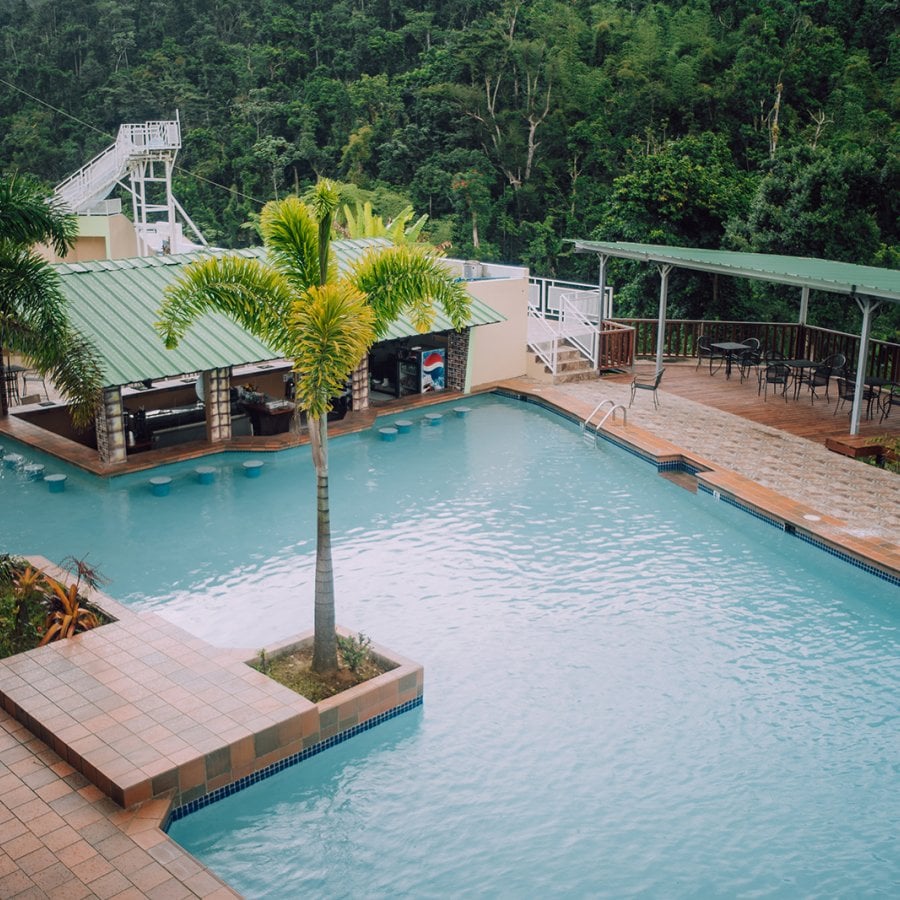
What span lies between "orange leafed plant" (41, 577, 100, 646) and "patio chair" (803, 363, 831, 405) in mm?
13430

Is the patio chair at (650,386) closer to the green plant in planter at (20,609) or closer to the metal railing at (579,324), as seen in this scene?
the metal railing at (579,324)

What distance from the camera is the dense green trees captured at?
38500 millimetres

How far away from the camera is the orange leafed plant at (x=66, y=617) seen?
9.66 metres

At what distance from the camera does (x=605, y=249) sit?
66.0 feet

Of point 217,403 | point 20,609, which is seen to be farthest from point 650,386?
point 20,609

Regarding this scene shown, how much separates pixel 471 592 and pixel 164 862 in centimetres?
543

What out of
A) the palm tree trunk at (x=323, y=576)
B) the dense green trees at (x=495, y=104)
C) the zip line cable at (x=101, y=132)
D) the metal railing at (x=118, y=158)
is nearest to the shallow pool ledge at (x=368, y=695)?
the palm tree trunk at (x=323, y=576)

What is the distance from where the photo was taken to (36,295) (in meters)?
11.3

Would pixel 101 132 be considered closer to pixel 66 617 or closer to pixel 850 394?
pixel 850 394

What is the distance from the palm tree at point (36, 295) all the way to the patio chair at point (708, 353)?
1283cm

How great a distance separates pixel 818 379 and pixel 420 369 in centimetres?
737

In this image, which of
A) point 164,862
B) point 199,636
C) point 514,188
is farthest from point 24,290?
point 514,188

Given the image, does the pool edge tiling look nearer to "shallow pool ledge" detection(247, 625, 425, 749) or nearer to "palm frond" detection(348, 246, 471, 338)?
"shallow pool ledge" detection(247, 625, 425, 749)

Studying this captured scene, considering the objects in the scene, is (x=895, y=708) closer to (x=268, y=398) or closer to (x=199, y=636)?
(x=199, y=636)
